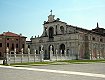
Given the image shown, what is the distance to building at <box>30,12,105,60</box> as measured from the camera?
70.4 metres

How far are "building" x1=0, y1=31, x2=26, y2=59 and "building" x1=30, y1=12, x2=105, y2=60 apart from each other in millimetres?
6991

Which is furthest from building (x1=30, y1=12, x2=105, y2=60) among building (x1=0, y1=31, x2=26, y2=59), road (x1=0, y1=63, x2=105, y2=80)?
road (x1=0, y1=63, x2=105, y2=80)

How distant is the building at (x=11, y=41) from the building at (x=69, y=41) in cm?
699

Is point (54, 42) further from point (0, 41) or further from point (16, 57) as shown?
point (16, 57)

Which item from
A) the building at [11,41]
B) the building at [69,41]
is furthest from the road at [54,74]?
the building at [11,41]

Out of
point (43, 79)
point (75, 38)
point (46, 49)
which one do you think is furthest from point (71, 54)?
point (43, 79)

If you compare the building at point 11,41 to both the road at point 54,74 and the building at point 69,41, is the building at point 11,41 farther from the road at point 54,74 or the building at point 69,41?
the road at point 54,74

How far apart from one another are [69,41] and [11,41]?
20.7m

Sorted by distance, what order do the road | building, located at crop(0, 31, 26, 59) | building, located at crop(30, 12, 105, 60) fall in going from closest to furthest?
1. the road
2. building, located at crop(30, 12, 105, 60)
3. building, located at crop(0, 31, 26, 59)

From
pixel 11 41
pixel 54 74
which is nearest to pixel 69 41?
pixel 11 41

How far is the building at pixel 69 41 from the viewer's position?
231 feet

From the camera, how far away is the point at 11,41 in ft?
249

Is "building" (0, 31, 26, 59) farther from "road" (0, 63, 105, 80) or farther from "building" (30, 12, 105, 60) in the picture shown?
"road" (0, 63, 105, 80)

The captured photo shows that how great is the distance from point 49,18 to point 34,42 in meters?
11.3
